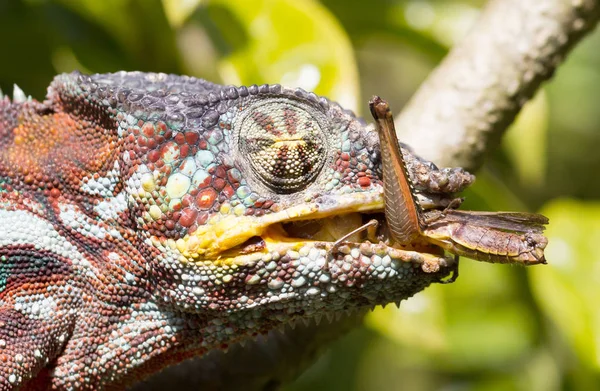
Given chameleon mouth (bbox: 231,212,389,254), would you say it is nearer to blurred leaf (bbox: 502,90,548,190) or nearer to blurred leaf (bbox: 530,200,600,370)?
blurred leaf (bbox: 530,200,600,370)

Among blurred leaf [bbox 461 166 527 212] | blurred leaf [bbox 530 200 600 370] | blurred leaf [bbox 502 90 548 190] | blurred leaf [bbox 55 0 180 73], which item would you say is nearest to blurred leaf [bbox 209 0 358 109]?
blurred leaf [bbox 55 0 180 73]

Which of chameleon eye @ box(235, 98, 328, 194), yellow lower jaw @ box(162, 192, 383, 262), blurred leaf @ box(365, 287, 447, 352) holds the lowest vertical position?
yellow lower jaw @ box(162, 192, 383, 262)

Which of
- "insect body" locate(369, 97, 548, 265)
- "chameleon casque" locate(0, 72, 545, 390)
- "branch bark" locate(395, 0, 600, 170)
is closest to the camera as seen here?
"insect body" locate(369, 97, 548, 265)

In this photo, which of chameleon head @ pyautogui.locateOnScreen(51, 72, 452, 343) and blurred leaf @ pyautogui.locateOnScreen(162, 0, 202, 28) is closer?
chameleon head @ pyautogui.locateOnScreen(51, 72, 452, 343)

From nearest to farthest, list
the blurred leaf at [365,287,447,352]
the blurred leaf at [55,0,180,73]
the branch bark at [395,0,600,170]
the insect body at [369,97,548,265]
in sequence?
the insect body at [369,97,548,265]
the branch bark at [395,0,600,170]
the blurred leaf at [365,287,447,352]
the blurred leaf at [55,0,180,73]

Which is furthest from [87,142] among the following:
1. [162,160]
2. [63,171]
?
[162,160]

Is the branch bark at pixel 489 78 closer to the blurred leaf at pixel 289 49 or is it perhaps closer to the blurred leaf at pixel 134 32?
the blurred leaf at pixel 289 49

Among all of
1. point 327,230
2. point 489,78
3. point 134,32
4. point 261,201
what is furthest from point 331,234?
point 134,32

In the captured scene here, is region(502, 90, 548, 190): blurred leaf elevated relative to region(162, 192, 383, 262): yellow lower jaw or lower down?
elevated
